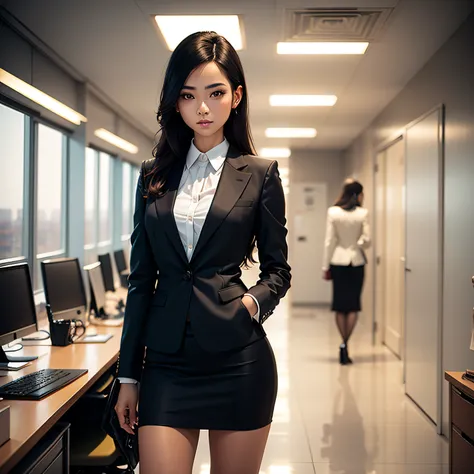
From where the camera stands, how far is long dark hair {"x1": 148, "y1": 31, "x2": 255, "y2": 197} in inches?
66.5

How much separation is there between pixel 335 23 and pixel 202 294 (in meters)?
2.92

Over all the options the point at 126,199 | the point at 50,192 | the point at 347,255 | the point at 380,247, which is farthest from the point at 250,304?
the point at 126,199

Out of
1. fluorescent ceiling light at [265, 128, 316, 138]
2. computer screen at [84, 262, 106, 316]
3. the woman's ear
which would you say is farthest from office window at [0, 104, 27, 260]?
fluorescent ceiling light at [265, 128, 316, 138]

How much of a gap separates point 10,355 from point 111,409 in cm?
169

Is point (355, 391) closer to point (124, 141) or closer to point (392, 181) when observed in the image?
point (392, 181)

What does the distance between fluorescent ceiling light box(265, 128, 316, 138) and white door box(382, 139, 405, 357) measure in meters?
1.70

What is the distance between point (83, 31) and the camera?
4.27 meters

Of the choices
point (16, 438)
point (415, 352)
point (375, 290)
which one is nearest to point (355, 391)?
point (415, 352)

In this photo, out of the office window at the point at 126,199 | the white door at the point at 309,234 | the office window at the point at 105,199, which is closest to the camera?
the office window at the point at 105,199

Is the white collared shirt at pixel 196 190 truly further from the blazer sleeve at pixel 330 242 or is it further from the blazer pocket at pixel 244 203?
the blazer sleeve at pixel 330 242

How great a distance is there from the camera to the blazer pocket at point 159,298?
167 cm

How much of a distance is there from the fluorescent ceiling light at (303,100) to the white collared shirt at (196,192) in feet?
15.5

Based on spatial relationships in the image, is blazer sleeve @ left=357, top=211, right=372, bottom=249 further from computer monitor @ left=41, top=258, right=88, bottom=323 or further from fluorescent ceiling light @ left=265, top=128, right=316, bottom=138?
computer monitor @ left=41, top=258, right=88, bottom=323

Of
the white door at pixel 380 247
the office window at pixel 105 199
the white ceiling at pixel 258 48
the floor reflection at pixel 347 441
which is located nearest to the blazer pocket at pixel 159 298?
the floor reflection at pixel 347 441
